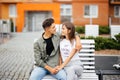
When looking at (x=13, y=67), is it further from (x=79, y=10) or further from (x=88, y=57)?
(x=79, y=10)

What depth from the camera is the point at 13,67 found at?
502 inches

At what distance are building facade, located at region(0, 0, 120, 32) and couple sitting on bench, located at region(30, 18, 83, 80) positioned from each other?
130 feet

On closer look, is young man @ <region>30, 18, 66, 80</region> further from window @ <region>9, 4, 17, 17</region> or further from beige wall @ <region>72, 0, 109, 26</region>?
window @ <region>9, 4, 17, 17</region>

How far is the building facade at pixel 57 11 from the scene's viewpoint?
47500 mm

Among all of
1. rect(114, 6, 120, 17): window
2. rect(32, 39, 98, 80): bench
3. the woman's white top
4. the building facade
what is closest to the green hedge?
rect(32, 39, 98, 80): bench

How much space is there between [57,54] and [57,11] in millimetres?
42398

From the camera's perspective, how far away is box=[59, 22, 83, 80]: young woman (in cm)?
706

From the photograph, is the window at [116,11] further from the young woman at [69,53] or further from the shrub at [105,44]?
the young woman at [69,53]

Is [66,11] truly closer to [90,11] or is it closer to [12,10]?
[90,11]

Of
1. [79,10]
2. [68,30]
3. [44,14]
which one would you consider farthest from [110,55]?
[44,14]

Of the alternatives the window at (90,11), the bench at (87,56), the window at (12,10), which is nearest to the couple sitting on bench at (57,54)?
the bench at (87,56)

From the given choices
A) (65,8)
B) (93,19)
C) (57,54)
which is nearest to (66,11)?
(65,8)

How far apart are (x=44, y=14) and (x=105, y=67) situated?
40536mm

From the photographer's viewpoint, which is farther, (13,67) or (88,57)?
(13,67)
